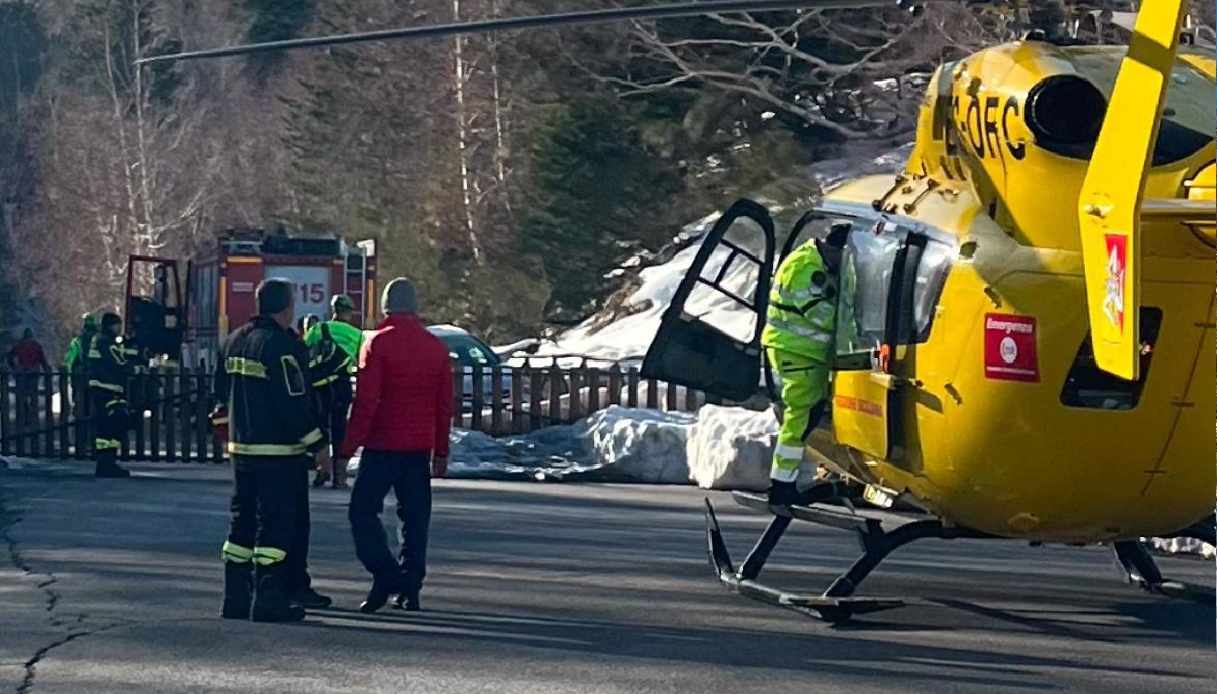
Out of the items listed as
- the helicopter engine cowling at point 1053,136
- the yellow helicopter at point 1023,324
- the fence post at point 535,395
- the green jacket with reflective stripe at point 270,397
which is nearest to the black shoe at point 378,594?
the green jacket with reflective stripe at point 270,397

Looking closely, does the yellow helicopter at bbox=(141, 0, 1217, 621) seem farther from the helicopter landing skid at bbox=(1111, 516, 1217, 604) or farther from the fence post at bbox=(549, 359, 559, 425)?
the fence post at bbox=(549, 359, 559, 425)

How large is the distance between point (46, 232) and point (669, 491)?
46735 mm

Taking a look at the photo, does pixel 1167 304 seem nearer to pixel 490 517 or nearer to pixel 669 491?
pixel 490 517

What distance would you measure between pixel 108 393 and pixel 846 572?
10797 mm

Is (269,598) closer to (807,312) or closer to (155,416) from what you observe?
(807,312)

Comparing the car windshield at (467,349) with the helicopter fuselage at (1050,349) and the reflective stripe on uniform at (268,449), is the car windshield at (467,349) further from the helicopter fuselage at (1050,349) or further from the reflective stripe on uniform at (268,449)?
the helicopter fuselage at (1050,349)

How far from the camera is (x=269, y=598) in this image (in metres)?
10.4

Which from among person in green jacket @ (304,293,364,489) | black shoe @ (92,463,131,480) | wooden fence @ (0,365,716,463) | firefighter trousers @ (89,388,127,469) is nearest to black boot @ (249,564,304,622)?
person in green jacket @ (304,293,364,489)

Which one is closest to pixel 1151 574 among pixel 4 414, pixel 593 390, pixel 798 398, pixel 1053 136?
pixel 798 398

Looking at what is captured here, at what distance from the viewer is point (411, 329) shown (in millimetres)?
10953

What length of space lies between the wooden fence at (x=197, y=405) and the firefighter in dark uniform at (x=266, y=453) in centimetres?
1116

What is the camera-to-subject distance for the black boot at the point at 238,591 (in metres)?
10.6

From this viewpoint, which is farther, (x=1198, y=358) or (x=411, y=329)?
(x=411, y=329)

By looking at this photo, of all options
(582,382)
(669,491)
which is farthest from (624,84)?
(669,491)
